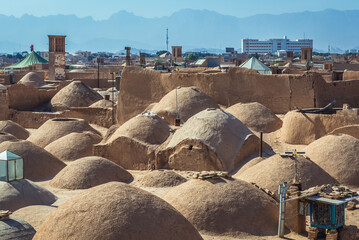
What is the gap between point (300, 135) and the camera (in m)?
21.4

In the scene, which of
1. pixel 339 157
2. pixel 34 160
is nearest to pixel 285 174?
pixel 339 157

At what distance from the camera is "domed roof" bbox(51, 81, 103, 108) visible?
34.7 metres

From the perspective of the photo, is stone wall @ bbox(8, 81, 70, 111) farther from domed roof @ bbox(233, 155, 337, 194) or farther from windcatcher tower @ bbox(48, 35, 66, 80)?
domed roof @ bbox(233, 155, 337, 194)

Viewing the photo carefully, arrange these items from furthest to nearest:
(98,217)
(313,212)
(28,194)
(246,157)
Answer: (246,157) → (28,194) → (313,212) → (98,217)

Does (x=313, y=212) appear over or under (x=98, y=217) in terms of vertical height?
under

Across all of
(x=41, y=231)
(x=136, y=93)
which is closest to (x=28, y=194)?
(x=41, y=231)

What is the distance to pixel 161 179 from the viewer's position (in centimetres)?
1841

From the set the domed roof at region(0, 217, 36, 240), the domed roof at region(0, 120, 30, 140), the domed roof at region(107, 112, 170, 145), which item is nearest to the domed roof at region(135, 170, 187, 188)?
the domed roof at region(107, 112, 170, 145)

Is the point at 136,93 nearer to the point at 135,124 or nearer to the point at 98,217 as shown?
the point at 135,124

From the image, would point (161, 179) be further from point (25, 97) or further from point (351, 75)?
point (25, 97)

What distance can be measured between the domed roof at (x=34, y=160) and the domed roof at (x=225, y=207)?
7.35m

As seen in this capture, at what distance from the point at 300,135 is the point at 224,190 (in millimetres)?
8084

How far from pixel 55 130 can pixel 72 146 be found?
278 cm

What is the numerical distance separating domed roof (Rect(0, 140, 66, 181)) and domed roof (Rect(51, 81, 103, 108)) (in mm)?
13222
